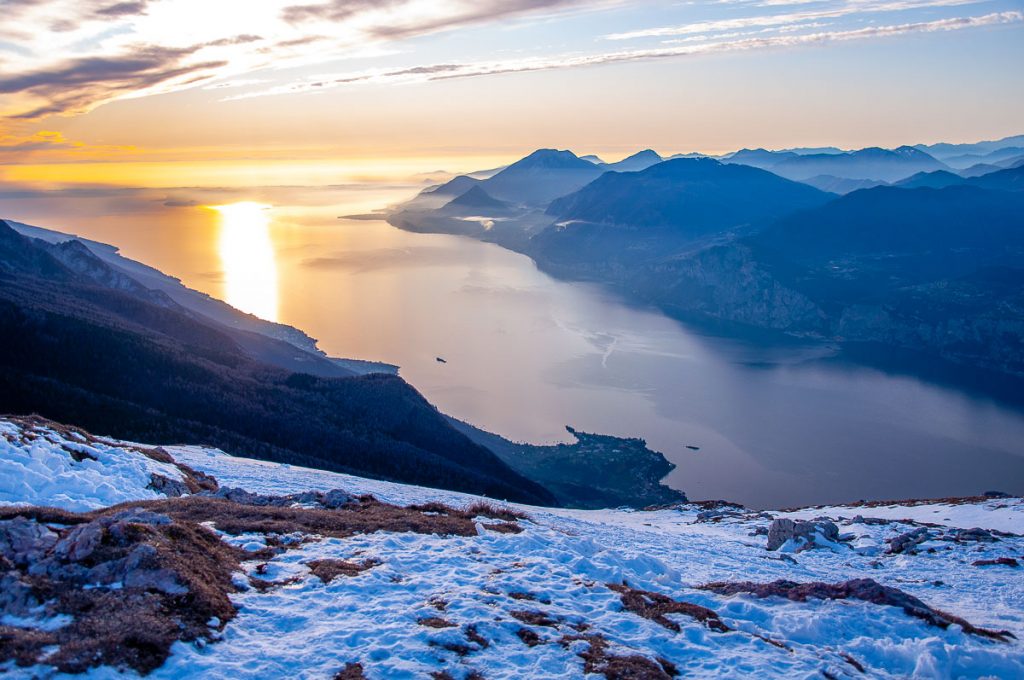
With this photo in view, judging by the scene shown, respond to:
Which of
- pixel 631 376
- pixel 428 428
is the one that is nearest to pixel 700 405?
pixel 631 376

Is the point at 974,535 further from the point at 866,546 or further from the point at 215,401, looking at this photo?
the point at 215,401

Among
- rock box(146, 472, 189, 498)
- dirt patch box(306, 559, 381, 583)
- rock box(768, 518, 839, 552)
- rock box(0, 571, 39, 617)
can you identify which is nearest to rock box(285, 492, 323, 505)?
rock box(146, 472, 189, 498)

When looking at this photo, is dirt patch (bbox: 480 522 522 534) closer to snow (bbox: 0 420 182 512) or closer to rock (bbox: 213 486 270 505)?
rock (bbox: 213 486 270 505)

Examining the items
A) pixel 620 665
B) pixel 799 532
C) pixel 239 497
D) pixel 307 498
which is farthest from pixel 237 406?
pixel 620 665

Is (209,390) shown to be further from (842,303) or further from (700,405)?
(842,303)

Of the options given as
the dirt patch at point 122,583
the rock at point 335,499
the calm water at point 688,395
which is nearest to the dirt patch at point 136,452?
the rock at point 335,499

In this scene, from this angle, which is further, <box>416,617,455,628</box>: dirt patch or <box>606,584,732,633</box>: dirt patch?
<box>606,584,732,633</box>: dirt patch
